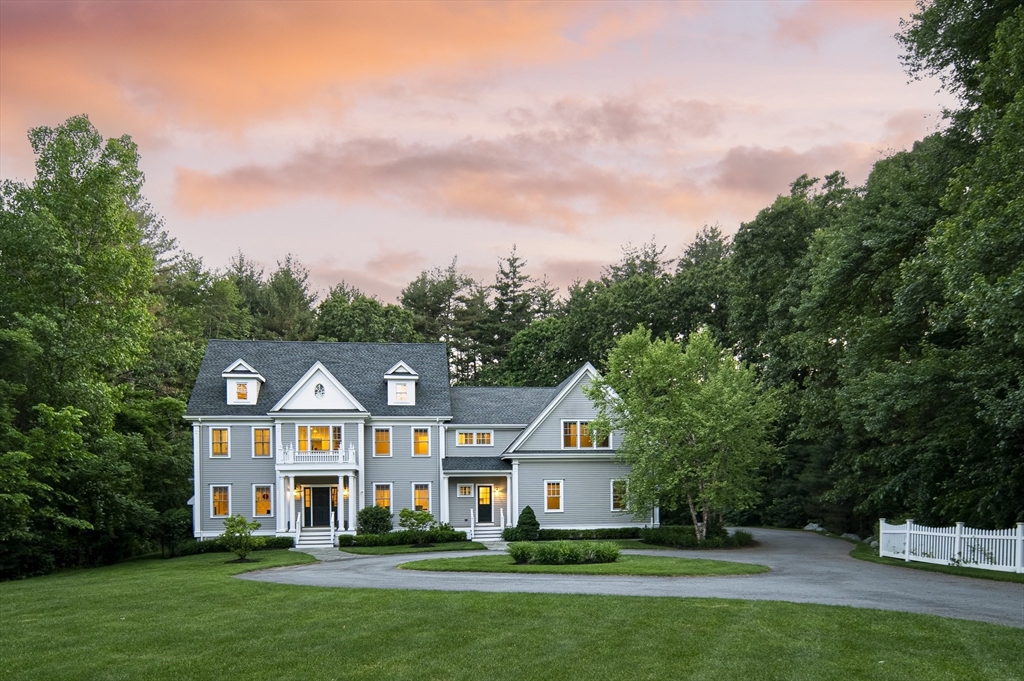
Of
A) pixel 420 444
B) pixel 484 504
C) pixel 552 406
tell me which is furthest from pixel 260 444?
pixel 552 406

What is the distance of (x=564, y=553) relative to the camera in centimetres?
2333

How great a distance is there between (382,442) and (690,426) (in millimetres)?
15082

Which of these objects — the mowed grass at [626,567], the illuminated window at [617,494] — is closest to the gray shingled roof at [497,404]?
the illuminated window at [617,494]

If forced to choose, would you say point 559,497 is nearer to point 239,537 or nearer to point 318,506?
point 318,506

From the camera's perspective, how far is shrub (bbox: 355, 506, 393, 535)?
119ft

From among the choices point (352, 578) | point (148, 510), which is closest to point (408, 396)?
point (148, 510)

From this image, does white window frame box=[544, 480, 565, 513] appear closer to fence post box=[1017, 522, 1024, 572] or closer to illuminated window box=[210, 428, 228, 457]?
illuminated window box=[210, 428, 228, 457]

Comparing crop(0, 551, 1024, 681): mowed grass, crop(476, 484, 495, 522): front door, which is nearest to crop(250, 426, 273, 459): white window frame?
crop(476, 484, 495, 522): front door

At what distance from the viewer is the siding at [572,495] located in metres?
38.4

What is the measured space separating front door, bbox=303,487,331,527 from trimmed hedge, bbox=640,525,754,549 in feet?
49.2

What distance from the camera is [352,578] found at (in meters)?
21.4

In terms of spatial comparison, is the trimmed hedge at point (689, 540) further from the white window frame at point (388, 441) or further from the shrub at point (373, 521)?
the white window frame at point (388, 441)

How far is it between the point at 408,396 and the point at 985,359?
26.7m

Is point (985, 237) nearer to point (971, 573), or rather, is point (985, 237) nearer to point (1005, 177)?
point (1005, 177)
